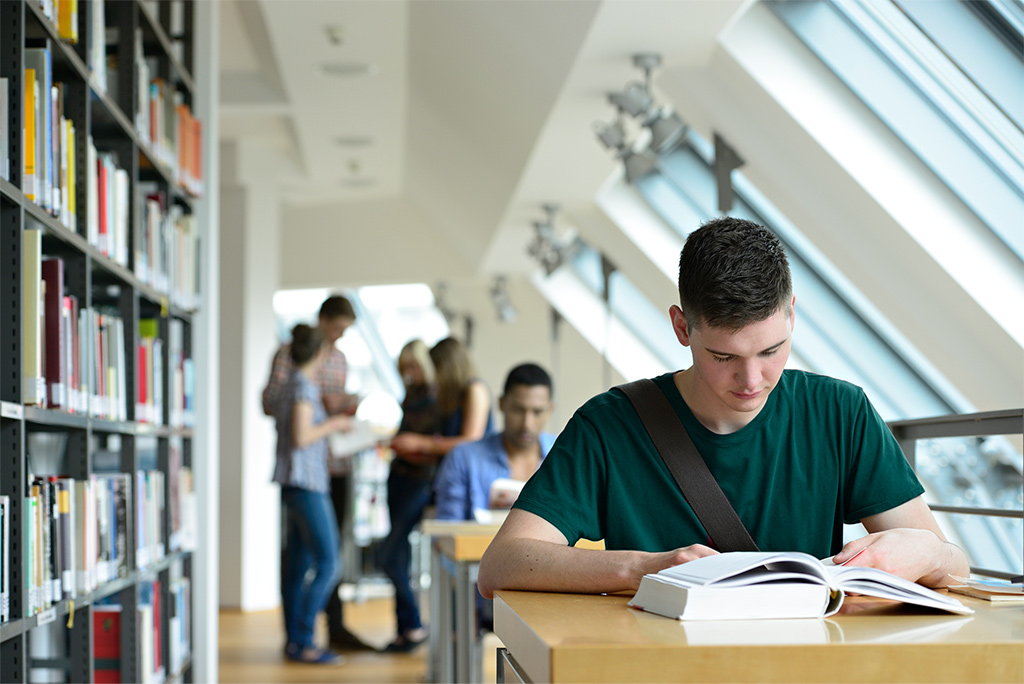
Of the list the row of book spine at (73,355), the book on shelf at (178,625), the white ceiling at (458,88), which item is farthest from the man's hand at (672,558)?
the book on shelf at (178,625)

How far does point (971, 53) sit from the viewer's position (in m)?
3.03

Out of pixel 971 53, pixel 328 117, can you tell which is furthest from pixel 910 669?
pixel 328 117

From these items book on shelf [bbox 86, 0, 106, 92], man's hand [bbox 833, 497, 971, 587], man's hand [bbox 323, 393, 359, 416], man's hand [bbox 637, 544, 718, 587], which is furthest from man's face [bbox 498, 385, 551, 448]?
man's hand [bbox 637, 544, 718, 587]

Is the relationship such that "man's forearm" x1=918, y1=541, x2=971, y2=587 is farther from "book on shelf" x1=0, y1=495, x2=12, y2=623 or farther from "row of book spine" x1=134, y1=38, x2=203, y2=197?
"row of book spine" x1=134, y1=38, x2=203, y2=197

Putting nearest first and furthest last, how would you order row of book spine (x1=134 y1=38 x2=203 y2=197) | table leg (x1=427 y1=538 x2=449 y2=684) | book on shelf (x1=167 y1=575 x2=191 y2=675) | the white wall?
row of book spine (x1=134 y1=38 x2=203 y2=197), book on shelf (x1=167 y1=575 x2=191 y2=675), table leg (x1=427 y1=538 x2=449 y2=684), the white wall

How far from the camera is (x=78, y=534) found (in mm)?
2424

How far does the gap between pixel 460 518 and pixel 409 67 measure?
9.35ft

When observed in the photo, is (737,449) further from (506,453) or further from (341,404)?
(341,404)

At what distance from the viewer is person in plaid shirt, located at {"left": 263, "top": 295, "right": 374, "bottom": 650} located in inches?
192

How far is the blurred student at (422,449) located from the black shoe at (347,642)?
0.56 feet

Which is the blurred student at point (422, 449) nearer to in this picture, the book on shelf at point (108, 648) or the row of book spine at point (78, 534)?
the row of book spine at point (78, 534)

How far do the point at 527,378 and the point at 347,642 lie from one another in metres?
2.34

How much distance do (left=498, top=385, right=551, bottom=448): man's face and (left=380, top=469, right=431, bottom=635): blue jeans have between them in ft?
5.46

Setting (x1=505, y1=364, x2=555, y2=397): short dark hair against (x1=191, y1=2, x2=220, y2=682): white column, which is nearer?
(x1=505, y1=364, x2=555, y2=397): short dark hair
